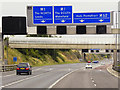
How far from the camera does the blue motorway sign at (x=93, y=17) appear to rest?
3566 cm

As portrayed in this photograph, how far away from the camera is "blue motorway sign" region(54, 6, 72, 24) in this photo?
35594 millimetres

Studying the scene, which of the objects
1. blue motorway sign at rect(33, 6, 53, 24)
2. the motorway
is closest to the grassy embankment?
the motorway

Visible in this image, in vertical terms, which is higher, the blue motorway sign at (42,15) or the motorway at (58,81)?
the blue motorway sign at (42,15)

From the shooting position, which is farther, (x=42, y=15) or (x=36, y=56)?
(x=36, y=56)

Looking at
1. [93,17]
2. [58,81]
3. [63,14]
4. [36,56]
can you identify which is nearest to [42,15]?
[63,14]

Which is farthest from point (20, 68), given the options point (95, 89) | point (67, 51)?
point (67, 51)

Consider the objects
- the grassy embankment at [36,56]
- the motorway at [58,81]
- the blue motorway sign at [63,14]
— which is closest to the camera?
the motorway at [58,81]

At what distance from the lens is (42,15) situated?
35812 mm

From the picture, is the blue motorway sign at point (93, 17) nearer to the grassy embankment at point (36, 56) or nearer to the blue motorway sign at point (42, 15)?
the blue motorway sign at point (42, 15)

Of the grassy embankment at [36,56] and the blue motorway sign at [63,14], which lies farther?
the grassy embankment at [36,56]

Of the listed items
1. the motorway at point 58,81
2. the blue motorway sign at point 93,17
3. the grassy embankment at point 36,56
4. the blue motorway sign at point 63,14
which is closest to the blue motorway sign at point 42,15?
the blue motorway sign at point 63,14

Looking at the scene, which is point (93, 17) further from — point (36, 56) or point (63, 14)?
point (36, 56)

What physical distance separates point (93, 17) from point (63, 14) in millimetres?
3496

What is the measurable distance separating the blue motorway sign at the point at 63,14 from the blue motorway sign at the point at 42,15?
22.8 inches
